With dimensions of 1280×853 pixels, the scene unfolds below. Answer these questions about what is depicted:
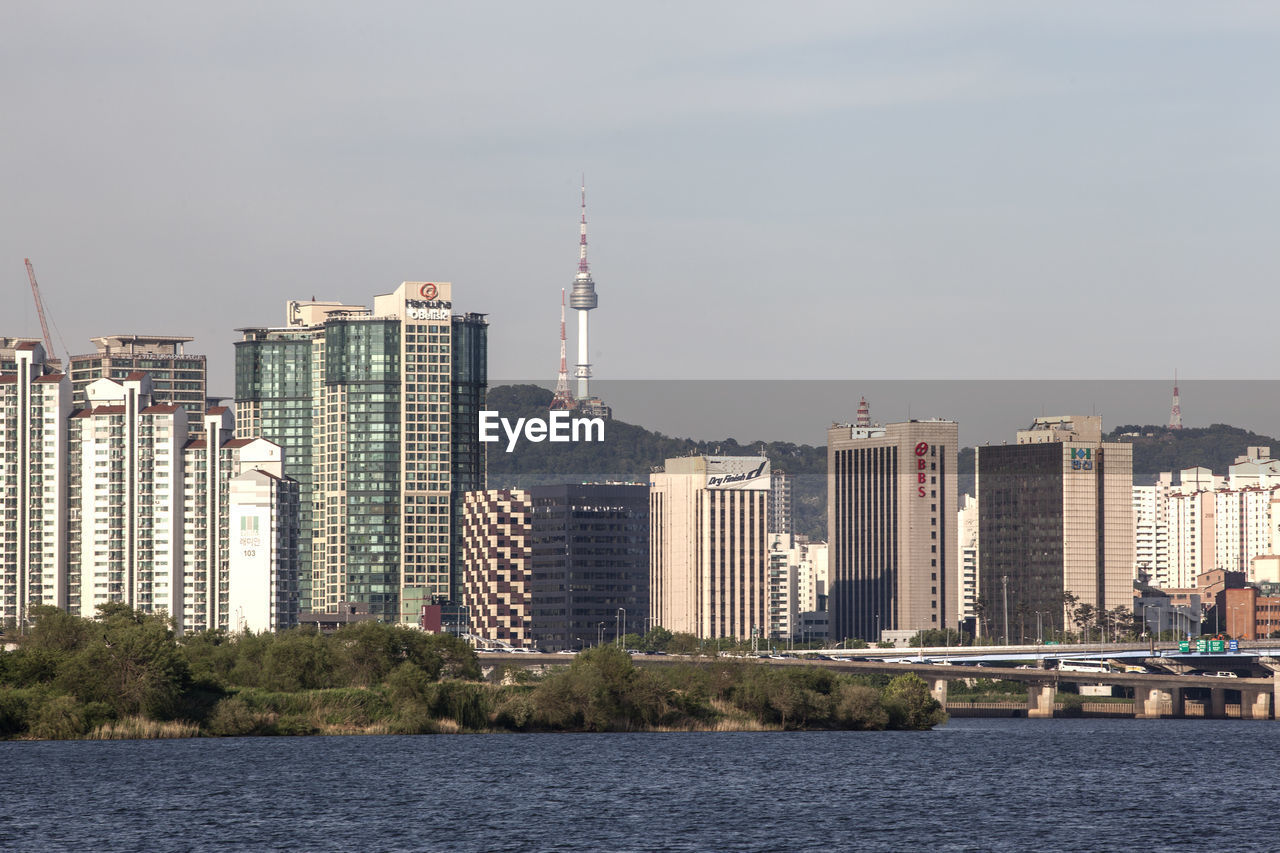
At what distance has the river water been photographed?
85375 mm

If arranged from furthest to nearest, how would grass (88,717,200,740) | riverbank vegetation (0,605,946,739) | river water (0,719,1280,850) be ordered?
1. riverbank vegetation (0,605,946,739)
2. grass (88,717,200,740)
3. river water (0,719,1280,850)

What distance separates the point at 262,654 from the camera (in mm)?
152875

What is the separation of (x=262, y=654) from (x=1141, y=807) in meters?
76.7

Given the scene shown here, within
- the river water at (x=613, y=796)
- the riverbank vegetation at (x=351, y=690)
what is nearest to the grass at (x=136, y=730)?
the riverbank vegetation at (x=351, y=690)

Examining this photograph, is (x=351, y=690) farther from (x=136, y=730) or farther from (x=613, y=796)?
(x=613, y=796)

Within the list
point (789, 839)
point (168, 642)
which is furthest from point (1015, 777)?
point (168, 642)

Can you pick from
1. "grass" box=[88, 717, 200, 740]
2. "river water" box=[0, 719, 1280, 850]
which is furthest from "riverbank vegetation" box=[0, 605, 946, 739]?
"river water" box=[0, 719, 1280, 850]

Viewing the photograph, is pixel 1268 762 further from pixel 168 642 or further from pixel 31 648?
pixel 31 648

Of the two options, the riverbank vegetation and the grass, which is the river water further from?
the riverbank vegetation

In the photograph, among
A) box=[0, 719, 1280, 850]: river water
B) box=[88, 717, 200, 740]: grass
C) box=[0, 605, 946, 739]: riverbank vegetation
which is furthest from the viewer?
box=[0, 605, 946, 739]: riverbank vegetation

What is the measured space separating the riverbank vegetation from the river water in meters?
2.22

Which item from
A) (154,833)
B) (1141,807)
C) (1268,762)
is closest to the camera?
(154,833)

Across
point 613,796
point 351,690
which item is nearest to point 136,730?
point 351,690

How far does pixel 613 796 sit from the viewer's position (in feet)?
338
